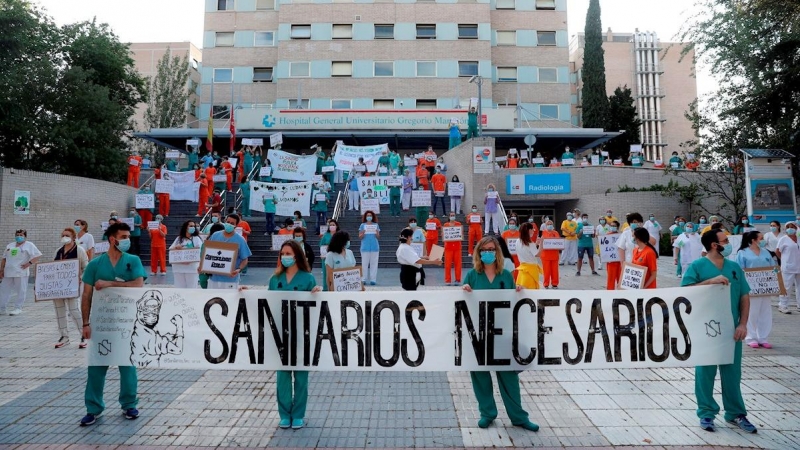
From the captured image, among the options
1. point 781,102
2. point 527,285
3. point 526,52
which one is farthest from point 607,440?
point 526,52

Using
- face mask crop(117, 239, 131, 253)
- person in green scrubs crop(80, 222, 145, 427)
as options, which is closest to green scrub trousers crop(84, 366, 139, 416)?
person in green scrubs crop(80, 222, 145, 427)

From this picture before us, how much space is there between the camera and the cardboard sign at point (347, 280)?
6.87m

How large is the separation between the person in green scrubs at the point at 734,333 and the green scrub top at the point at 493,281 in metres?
1.92

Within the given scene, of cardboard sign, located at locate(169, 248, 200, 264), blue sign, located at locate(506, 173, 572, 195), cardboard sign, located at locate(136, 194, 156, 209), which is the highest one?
blue sign, located at locate(506, 173, 572, 195)

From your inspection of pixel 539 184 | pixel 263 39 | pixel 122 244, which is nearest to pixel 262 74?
pixel 263 39

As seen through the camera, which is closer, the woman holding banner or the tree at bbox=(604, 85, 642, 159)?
the woman holding banner

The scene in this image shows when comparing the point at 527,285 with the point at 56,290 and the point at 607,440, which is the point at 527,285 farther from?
the point at 56,290

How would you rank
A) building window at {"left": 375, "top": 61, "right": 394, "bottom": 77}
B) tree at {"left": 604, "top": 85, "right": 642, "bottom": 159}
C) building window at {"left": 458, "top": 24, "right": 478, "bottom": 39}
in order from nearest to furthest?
1. building window at {"left": 375, "top": 61, "right": 394, "bottom": 77}
2. building window at {"left": 458, "top": 24, "right": 478, "bottom": 39}
3. tree at {"left": 604, "top": 85, "right": 642, "bottom": 159}

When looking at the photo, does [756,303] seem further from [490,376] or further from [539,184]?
[539,184]

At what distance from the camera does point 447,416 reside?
18.4ft

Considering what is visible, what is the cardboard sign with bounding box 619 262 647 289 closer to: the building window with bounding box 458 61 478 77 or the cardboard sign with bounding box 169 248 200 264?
the cardboard sign with bounding box 169 248 200 264

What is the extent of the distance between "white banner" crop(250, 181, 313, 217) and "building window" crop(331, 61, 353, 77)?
2049 centimetres

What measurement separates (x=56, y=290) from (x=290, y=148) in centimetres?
2820

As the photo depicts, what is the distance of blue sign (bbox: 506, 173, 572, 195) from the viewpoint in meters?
24.7
